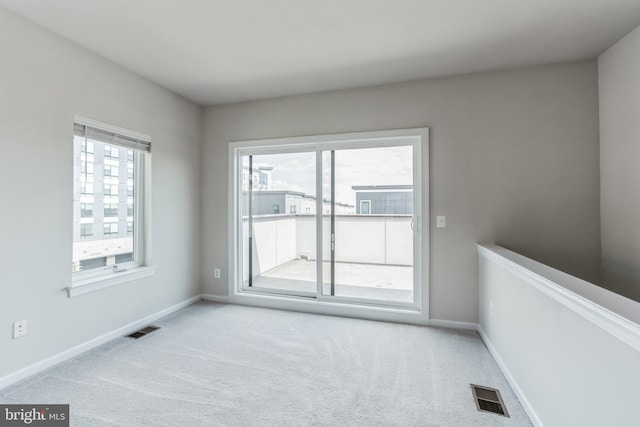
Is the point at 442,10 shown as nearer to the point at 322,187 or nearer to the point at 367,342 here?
the point at 322,187

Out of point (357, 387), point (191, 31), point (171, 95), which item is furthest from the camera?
point (171, 95)

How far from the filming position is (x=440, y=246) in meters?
3.07

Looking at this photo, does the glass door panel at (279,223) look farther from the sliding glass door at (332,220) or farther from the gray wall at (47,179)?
the gray wall at (47,179)

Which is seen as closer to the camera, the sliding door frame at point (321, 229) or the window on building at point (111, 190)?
the window on building at point (111, 190)

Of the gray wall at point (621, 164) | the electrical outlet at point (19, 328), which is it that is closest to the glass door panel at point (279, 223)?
the electrical outlet at point (19, 328)

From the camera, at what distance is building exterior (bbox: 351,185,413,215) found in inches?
128

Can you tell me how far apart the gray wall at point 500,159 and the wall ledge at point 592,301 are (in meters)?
1.12

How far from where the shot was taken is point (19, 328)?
2.10 meters

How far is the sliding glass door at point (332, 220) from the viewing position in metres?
3.28

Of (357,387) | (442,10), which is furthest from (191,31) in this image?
(357,387)

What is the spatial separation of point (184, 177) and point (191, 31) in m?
1.80

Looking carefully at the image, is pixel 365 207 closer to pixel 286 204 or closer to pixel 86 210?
pixel 286 204

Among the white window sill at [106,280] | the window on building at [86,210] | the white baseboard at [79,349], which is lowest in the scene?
the white baseboard at [79,349]

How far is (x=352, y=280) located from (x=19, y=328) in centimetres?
286
